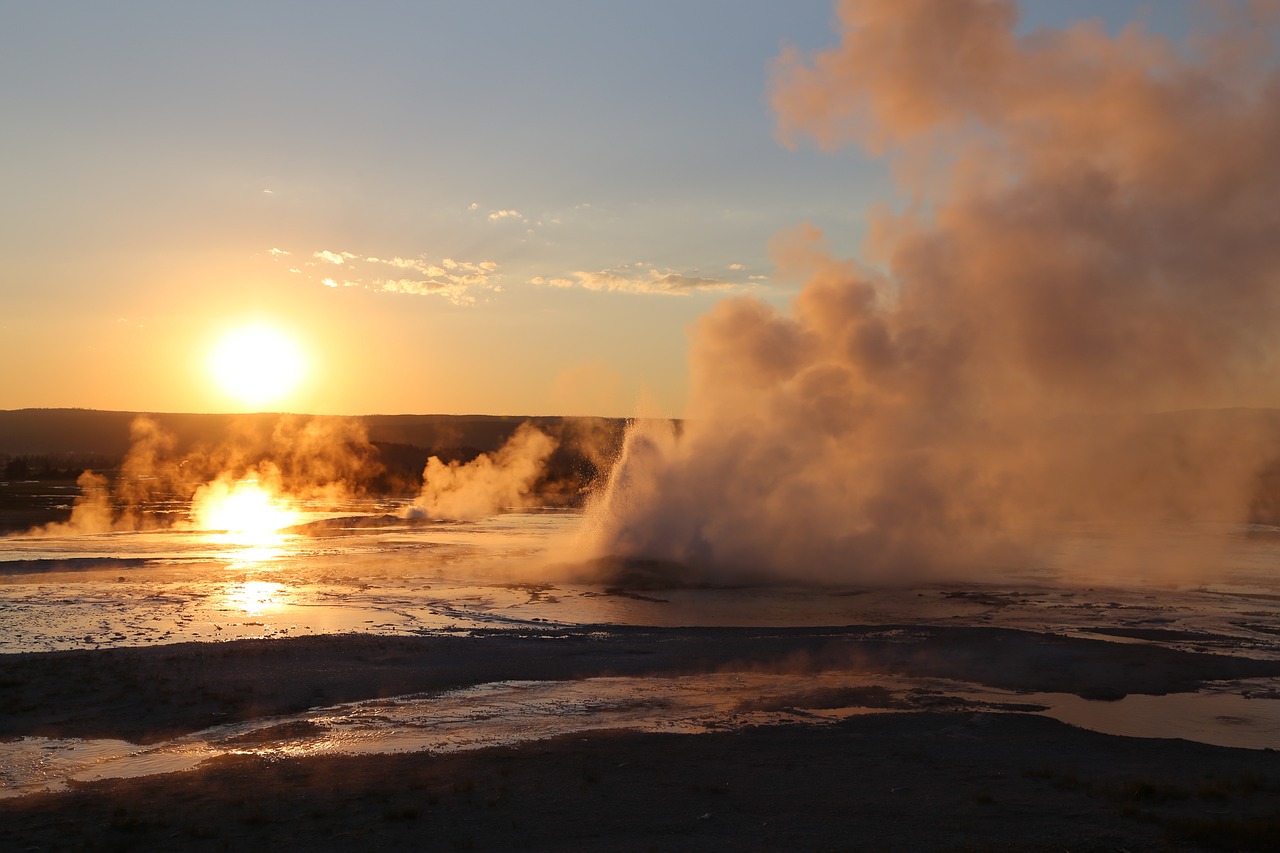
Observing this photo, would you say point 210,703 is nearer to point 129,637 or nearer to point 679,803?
point 129,637

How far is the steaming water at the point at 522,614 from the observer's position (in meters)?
12.5

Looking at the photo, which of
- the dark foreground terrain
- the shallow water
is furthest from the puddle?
the shallow water

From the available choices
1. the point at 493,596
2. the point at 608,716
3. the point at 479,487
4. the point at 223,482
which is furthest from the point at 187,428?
the point at 608,716

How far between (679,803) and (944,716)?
194 inches

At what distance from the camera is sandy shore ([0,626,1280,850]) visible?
28.4 ft

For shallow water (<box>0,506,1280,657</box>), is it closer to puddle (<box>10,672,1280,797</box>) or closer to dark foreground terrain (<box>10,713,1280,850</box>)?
puddle (<box>10,672,1280,797</box>)

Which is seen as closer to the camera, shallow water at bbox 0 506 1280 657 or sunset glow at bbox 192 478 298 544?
shallow water at bbox 0 506 1280 657

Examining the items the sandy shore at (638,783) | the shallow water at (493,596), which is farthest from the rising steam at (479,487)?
the sandy shore at (638,783)

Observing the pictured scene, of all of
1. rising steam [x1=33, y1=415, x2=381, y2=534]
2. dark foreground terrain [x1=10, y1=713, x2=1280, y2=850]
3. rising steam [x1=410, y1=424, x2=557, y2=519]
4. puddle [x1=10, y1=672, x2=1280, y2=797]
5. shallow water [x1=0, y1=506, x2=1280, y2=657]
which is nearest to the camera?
dark foreground terrain [x1=10, y1=713, x2=1280, y2=850]

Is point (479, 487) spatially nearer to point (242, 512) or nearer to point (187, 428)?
point (242, 512)

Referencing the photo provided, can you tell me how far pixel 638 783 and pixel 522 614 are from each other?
11.8 metres

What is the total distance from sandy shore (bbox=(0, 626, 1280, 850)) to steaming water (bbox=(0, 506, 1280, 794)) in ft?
2.28

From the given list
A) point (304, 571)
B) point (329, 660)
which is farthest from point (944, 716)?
point (304, 571)

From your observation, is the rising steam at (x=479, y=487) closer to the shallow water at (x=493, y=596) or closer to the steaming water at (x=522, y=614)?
the steaming water at (x=522, y=614)
